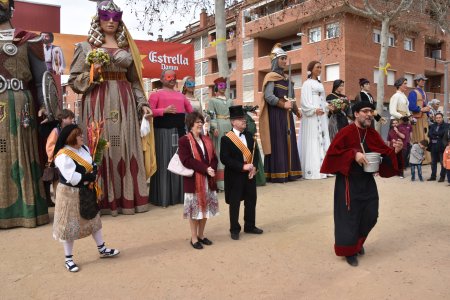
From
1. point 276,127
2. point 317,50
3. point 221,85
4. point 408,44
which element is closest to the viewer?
point 221,85

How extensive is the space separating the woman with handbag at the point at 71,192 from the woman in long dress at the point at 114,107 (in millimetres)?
1886

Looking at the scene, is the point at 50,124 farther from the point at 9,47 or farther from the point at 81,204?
the point at 81,204

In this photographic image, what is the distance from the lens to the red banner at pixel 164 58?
32.6ft

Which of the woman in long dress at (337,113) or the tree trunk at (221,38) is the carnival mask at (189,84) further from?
the woman in long dress at (337,113)

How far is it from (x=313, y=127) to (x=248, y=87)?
83.8 ft

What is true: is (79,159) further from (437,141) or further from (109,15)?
(437,141)

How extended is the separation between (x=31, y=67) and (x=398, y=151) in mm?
4626

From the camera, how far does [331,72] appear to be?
2731 centimetres

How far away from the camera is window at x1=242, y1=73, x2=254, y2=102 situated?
33.1 meters

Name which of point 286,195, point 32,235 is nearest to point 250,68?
point 286,195

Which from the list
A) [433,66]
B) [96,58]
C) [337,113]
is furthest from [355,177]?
[433,66]

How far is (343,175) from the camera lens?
3.86 metres

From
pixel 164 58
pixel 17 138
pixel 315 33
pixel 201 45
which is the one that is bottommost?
pixel 17 138

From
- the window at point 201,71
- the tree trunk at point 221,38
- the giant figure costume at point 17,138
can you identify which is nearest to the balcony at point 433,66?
the window at point 201,71
